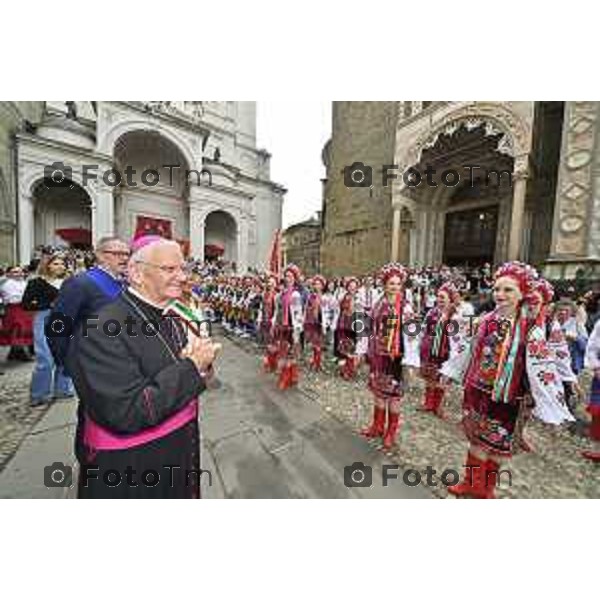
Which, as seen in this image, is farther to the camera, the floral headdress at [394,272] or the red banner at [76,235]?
the red banner at [76,235]

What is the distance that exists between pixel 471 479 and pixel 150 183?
72.8 ft

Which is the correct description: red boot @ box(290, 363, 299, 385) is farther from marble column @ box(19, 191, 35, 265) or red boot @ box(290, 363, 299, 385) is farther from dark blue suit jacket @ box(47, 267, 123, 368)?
marble column @ box(19, 191, 35, 265)

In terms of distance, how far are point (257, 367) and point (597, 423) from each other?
16.0ft

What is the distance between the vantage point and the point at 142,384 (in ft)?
4.33

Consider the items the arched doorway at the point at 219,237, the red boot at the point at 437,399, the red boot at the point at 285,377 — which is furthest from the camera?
the arched doorway at the point at 219,237

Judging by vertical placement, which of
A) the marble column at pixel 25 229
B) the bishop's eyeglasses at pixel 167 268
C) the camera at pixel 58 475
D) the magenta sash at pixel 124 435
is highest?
the marble column at pixel 25 229

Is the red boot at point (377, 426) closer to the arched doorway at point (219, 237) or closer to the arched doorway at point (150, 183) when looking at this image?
the arched doorway at point (150, 183)

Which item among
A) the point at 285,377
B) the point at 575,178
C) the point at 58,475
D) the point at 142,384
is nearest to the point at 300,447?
the point at 285,377

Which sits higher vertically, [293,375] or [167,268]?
[167,268]

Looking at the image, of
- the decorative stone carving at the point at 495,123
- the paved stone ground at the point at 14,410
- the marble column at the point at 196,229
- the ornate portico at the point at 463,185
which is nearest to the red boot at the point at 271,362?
the paved stone ground at the point at 14,410

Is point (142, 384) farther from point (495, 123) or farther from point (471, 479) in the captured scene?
point (495, 123)

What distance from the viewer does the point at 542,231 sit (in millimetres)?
13016

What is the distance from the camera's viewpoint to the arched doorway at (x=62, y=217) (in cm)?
1703

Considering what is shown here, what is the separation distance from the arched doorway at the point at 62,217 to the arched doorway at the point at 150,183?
1661 mm
